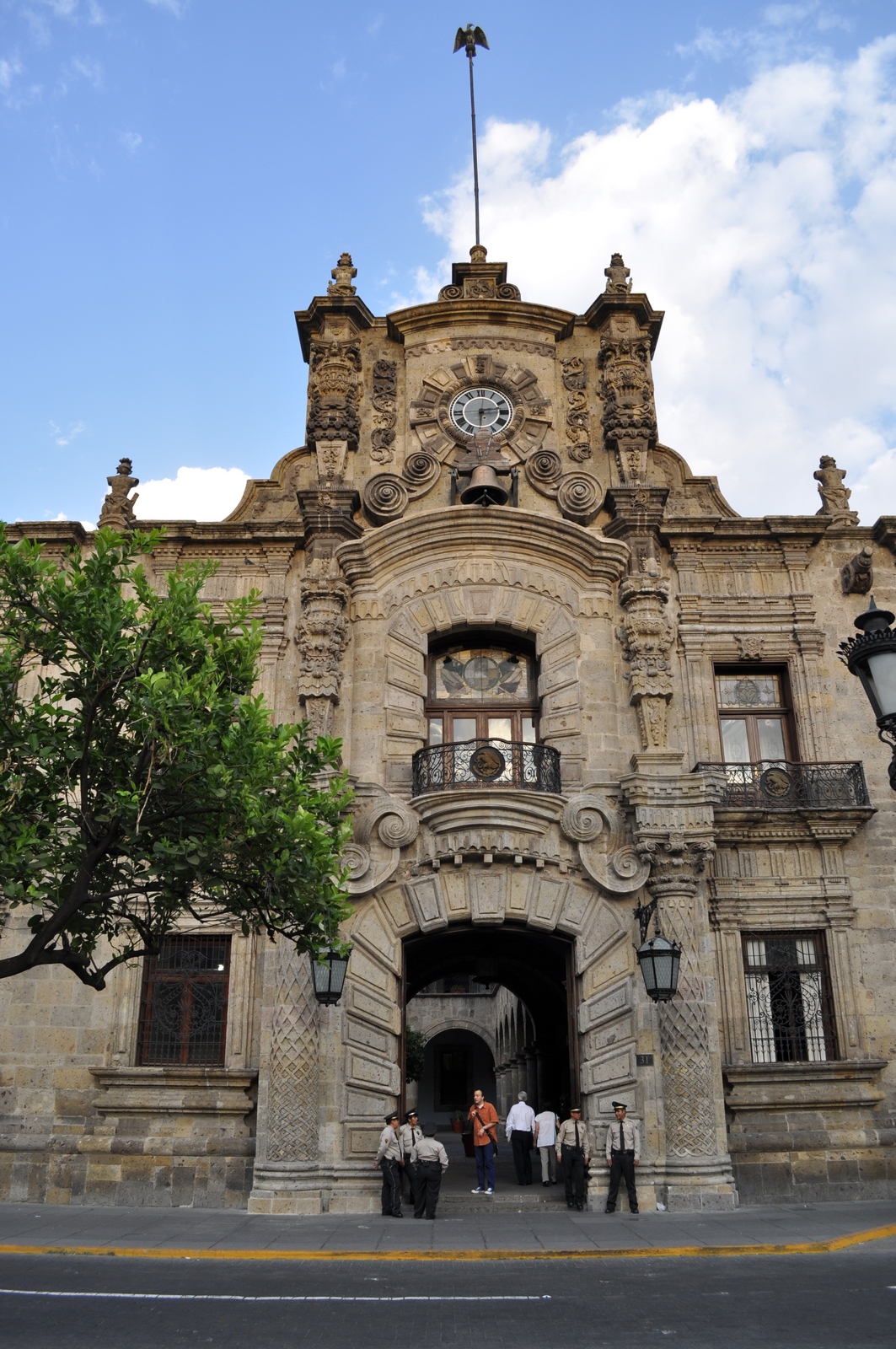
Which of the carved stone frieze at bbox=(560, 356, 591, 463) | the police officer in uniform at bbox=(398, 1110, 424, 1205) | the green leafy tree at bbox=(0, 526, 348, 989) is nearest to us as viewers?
the green leafy tree at bbox=(0, 526, 348, 989)

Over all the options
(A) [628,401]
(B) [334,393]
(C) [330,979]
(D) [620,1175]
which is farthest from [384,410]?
(D) [620,1175]

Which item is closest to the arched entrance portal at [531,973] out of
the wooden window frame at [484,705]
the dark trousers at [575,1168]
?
the dark trousers at [575,1168]

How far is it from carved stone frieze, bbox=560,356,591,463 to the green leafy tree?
33.2 feet

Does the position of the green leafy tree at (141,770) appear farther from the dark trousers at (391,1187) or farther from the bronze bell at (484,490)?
the bronze bell at (484,490)

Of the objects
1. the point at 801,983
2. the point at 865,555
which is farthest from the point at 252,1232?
the point at 865,555

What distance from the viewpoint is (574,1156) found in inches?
Answer: 613

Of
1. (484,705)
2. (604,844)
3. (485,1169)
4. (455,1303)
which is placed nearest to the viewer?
(455,1303)

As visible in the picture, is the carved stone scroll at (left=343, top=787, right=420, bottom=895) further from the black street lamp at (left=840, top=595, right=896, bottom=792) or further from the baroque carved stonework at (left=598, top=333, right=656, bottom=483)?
the black street lamp at (left=840, top=595, right=896, bottom=792)

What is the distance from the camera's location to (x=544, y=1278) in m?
10.8

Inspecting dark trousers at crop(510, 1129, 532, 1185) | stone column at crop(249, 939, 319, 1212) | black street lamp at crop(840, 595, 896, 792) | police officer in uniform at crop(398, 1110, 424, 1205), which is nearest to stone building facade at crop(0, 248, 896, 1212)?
stone column at crop(249, 939, 319, 1212)

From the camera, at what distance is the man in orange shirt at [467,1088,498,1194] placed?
1673 centimetres

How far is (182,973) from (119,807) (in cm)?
762

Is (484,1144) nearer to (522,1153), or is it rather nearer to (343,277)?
(522,1153)

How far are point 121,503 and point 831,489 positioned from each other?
13259mm
